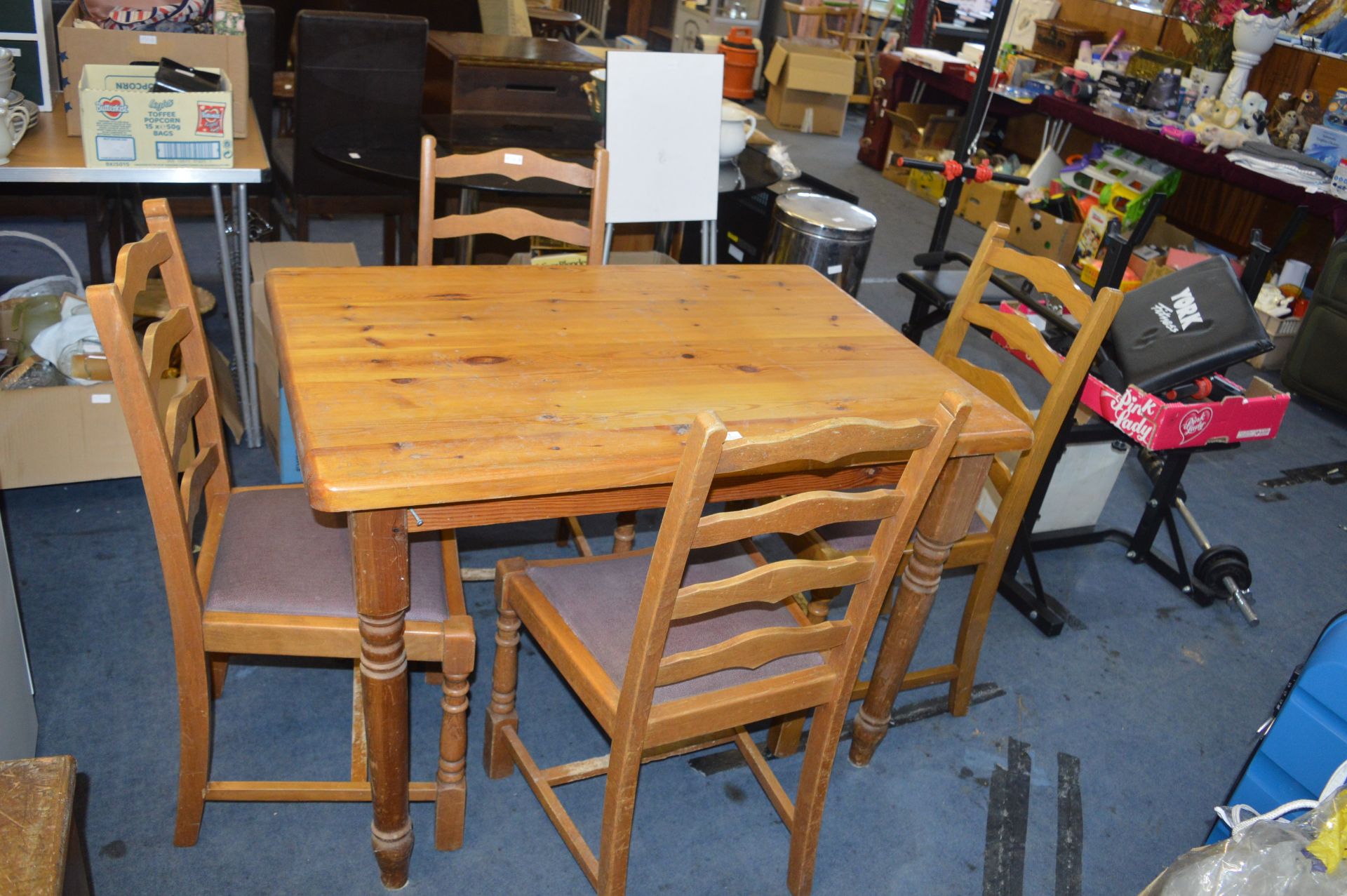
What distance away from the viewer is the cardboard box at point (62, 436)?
2.24 meters

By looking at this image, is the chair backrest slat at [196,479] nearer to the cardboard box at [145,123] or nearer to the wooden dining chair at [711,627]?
the wooden dining chair at [711,627]

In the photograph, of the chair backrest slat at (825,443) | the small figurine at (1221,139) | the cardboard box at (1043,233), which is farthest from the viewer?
the cardboard box at (1043,233)

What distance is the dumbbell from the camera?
2.67 metres

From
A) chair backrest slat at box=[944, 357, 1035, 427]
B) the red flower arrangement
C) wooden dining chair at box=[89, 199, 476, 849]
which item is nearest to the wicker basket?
the red flower arrangement

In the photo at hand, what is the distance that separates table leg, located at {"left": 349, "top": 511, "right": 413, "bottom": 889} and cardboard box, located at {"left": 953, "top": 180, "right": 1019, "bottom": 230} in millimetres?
4667

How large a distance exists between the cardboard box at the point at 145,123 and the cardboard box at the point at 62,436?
52 centimetres

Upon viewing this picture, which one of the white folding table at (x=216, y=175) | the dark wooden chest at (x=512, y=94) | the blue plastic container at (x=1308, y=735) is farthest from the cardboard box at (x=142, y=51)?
the blue plastic container at (x=1308, y=735)

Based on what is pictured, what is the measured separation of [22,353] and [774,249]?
82.4 inches

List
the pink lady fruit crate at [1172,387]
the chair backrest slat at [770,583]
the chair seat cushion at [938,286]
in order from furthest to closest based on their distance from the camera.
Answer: the chair seat cushion at [938,286]
the pink lady fruit crate at [1172,387]
the chair backrest slat at [770,583]

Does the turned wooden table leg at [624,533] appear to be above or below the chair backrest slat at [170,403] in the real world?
below

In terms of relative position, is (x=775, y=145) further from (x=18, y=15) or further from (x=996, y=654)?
(x=18, y=15)

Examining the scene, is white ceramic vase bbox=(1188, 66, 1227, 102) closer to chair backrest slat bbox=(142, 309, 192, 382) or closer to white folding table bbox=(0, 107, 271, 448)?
white folding table bbox=(0, 107, 271, 448)

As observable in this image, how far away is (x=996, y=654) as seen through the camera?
2408mm

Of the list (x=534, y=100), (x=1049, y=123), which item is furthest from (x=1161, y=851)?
(x=1049, y=123)
